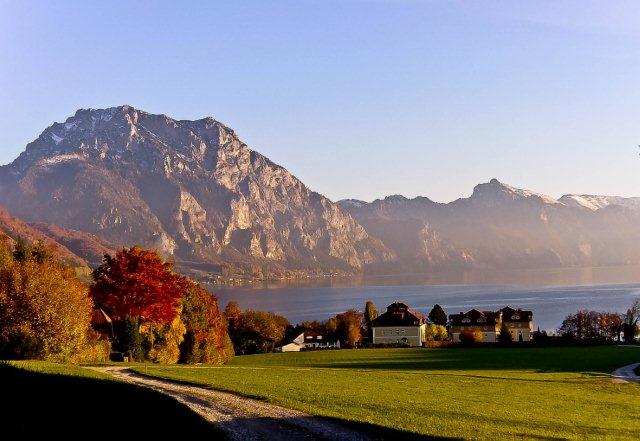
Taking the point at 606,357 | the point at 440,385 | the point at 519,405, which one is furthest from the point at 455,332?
the point at 519,405

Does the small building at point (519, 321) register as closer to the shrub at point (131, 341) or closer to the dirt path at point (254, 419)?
the shrub at point (131, 341)

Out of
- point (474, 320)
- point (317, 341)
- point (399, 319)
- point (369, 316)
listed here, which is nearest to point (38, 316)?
point (399, 319)

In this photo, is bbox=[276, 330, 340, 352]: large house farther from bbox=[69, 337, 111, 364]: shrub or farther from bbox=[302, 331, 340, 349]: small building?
bbox=[69, 337, 111, 364]: shrub

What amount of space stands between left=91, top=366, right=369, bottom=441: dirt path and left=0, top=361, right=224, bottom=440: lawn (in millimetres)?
1023

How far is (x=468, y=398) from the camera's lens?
3959 centimetres

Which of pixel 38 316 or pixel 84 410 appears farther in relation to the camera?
pixel 38 316

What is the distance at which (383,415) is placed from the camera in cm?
2947

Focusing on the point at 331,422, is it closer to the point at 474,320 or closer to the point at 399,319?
the point at 399,319

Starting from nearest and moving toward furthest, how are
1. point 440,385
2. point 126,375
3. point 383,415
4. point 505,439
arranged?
point 505,439 < point 383,415 < point 126,375 < point 440,385

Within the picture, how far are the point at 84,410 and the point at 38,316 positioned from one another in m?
23.6

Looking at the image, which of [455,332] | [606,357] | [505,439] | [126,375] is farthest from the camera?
[455,332]

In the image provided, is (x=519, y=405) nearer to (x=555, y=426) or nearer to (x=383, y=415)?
(x=555, y=426)

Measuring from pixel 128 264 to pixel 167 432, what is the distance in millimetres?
44045

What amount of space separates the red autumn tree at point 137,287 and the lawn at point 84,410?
3139 centimetres
